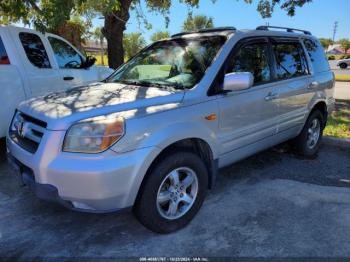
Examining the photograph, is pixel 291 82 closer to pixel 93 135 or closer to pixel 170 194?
pixel 170 194

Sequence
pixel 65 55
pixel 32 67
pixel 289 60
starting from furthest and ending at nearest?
pixel 65 55 → pixel 32 67 → pixel 289 60

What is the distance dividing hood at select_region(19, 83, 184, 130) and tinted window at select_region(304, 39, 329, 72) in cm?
296

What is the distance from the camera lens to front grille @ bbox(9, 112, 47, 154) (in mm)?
3105

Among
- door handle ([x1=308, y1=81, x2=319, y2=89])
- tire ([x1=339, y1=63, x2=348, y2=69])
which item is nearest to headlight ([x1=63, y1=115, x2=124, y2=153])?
door handle ([x1=308, y1=81, x2=319, y2=89])

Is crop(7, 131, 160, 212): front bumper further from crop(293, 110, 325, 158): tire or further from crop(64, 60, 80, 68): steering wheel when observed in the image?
crop(64, 60, 80, 68): steering wheel

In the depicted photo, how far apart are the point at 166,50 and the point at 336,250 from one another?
112 inches

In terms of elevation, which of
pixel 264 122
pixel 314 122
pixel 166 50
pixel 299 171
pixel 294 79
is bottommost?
pixel 299 171

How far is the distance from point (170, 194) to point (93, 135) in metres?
0.96

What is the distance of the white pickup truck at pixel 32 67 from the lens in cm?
514

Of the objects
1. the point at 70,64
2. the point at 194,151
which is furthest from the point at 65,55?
the point at 194,151

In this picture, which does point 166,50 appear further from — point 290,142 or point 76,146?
point 290,142

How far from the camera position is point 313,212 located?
3826 millimetres

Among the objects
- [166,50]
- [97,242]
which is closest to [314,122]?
[166,50]

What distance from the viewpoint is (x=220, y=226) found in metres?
3.53
